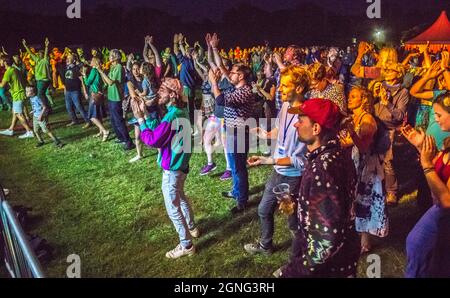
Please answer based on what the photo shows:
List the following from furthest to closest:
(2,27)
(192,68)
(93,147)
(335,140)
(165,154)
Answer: (2,27) < (192,68) < (93,147) < (165,154) < (335,140)

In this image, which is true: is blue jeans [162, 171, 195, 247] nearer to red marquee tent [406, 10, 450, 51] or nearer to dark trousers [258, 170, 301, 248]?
dark trousers [258, 170, 301, 248]

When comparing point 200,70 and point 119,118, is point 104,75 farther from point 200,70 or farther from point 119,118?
point 200,70

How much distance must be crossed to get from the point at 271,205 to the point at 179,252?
1144mm

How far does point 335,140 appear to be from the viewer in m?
2.65

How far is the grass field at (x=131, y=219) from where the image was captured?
436 centimetres

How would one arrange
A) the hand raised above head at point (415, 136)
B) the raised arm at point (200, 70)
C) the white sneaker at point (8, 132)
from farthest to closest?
the white sneaker at point (8, 132), the raised arm at point (200, 70), the hand raised above head at point (415, 136)

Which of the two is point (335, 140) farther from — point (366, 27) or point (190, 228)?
point (366, 27)

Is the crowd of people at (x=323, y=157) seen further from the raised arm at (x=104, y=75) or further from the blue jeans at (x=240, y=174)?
the raised arm at (x=104, y=75)

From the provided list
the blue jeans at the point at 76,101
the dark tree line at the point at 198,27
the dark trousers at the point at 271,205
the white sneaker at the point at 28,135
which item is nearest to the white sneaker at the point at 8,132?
the white sneaker at the point at 28,135

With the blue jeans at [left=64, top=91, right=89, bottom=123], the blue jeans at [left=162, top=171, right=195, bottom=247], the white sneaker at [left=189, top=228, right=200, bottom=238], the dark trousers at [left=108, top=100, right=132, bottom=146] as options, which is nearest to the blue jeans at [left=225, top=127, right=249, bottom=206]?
the white sneaker at [left=189, top=228, right=200, bottom=238]

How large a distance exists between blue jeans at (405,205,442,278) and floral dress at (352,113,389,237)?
100cm

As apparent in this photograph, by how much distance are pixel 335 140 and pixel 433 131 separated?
7.39 ft

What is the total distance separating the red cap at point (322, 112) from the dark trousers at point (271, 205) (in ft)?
4.05

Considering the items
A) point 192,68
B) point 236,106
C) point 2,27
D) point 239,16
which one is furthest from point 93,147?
point 239,16
